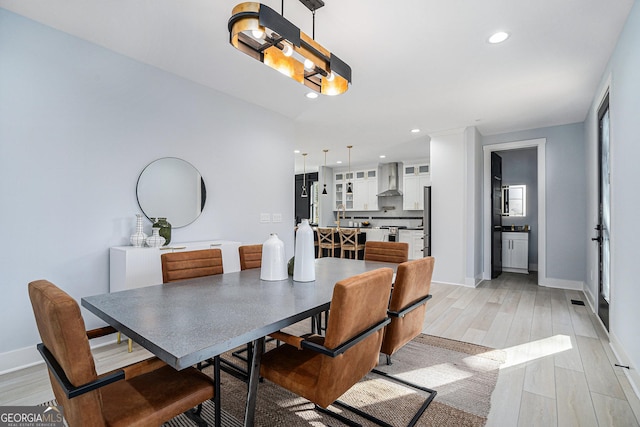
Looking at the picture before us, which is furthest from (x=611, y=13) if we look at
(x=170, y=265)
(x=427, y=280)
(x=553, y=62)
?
(x=170, y=265)

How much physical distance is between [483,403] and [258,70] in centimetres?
328

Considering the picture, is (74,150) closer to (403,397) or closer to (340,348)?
(340,348)

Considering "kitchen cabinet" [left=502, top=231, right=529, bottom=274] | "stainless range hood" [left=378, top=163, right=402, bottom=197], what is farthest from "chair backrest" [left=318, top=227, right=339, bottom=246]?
"kitchen cabinet" [left=502, top=231, right=529, bottom=274]

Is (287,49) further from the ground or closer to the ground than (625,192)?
further from the ground

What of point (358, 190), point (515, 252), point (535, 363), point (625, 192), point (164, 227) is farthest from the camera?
point (358, 190)

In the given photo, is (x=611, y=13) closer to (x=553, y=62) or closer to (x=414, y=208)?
(x=553, y=62)

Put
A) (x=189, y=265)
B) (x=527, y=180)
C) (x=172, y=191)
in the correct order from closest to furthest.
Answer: (x=189, y=265)
(x=172, y=191)
(x=527, y=180)

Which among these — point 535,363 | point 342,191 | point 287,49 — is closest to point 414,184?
point 342,191

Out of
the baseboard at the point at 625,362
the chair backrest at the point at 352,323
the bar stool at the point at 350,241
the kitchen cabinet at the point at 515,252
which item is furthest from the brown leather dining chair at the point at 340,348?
the kitchen cabinet at the point at 515,252

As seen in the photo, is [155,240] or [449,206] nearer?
[155,240]

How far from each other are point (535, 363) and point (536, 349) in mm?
308

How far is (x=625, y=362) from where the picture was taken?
2229 millimetres

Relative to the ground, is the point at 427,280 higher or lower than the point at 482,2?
lower

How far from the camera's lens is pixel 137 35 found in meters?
2.50
